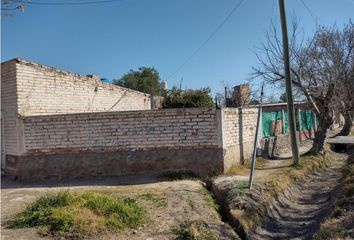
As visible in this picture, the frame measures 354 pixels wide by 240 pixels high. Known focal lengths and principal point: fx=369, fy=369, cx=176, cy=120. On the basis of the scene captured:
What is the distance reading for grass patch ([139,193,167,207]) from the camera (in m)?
7.21

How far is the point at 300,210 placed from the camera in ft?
27.7

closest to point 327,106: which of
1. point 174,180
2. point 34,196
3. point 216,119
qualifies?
point 216,119

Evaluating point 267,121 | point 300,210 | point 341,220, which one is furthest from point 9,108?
point 267,121

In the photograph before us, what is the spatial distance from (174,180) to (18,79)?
524 centimetres

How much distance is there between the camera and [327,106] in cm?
1345

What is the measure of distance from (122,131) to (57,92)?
3.30m

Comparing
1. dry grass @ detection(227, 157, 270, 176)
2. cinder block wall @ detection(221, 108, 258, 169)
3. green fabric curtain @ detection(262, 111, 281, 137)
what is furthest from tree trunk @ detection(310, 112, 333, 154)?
cinder block wall @ detection(221, 108, 258, 169)

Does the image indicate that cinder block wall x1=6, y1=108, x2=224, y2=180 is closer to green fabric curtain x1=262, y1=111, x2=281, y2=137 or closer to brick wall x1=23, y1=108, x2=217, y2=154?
brick wall x1=23, y1=108, x2=217, y2=154

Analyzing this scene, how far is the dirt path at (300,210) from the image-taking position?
6.97m

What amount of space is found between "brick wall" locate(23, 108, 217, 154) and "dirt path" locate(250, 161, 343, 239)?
2.41 m

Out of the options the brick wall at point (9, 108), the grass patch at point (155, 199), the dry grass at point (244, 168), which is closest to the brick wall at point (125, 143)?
the dry grass at point (244, 168)

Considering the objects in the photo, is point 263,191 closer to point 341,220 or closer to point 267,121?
point 341,220

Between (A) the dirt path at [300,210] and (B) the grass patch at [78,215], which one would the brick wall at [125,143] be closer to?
(A) the dirt path at [300,210]

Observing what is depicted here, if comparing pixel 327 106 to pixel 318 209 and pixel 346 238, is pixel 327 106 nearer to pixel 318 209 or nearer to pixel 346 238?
pixel 318 209
